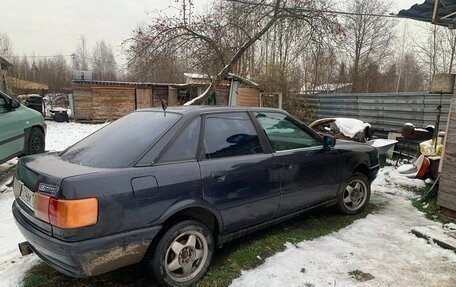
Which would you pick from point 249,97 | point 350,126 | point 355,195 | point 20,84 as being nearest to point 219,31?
point 249,97

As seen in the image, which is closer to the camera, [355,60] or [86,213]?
[86,213]

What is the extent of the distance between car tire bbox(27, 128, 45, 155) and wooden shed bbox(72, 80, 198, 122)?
13.6 meters

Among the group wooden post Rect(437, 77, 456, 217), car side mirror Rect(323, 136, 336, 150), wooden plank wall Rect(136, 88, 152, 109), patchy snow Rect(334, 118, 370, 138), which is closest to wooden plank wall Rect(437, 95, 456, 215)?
wooden post Rect(437, 77, 456, 217)

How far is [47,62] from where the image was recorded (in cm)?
6450

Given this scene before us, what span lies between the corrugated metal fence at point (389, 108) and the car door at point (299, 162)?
494 centimetres

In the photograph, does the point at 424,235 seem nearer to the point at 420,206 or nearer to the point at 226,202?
the point at 420,206

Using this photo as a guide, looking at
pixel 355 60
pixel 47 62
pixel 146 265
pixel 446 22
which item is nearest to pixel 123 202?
pixel 146 265

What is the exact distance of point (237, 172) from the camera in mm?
3104

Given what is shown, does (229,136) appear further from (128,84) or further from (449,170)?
(128,84)

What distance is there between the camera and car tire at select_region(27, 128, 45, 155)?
23.1ft

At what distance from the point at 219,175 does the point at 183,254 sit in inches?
29.2

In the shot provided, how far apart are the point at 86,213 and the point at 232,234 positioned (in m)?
1.44

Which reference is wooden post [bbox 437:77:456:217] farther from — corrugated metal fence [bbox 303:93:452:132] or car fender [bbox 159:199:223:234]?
corrugated metal fence [bbox 303:93:452:132]

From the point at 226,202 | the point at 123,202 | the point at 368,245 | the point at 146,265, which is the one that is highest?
the point at 123,202
